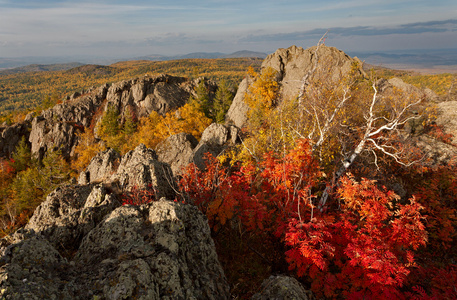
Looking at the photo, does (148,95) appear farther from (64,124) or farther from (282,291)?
(282,291)

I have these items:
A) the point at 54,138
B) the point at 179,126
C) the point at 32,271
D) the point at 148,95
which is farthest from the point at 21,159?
the point at 32,271

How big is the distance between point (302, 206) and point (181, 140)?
22522mm

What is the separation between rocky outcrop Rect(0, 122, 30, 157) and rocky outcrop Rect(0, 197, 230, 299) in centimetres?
9726

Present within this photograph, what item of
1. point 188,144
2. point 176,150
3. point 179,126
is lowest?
point 176,150

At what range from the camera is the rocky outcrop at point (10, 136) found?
76188 mm

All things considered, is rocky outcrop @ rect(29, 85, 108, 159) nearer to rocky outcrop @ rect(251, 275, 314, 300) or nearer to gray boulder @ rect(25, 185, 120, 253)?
gray boulder @ rect(25, 185, 120, 253)

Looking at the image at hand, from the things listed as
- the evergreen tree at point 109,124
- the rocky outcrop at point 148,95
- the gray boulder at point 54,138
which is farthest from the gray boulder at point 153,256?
the gray boulder at point 54,138

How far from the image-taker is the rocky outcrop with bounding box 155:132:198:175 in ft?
95.0

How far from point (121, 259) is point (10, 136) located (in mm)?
106382

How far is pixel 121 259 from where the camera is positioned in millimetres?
5891

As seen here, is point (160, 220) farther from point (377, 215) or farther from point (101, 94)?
point (101, 94)

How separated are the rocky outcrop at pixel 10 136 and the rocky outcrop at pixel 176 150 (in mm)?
82187

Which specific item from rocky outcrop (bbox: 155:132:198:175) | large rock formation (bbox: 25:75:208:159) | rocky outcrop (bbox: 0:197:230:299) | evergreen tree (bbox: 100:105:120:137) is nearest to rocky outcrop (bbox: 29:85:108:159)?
large rock formation (bbox: 25:75:208:159)

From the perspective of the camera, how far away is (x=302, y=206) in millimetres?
11008
